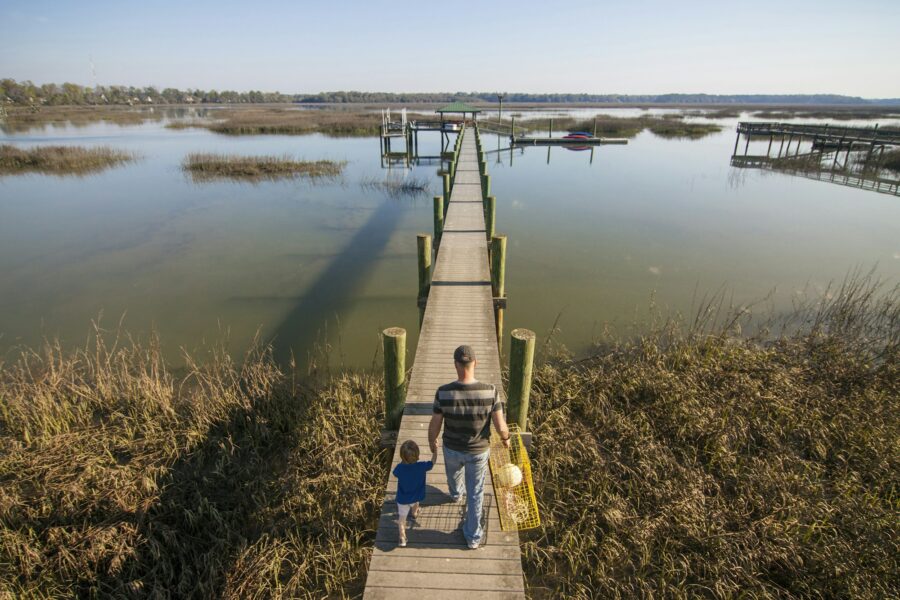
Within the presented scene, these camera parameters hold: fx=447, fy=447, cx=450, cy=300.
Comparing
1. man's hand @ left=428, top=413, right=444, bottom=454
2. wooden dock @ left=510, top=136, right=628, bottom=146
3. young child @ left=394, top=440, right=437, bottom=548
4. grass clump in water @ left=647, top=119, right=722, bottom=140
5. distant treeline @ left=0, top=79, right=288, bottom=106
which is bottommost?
young child @ left=394, top=440, right=437, bottom=548

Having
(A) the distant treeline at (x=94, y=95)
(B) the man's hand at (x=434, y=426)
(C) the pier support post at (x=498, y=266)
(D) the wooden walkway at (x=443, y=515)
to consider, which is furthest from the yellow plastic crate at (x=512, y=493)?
(A) the distant treeline at (x=94, y=95)

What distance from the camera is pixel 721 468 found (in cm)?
589

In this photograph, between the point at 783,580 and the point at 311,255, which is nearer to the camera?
the point at 783,580

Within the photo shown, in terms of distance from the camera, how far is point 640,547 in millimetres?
4891

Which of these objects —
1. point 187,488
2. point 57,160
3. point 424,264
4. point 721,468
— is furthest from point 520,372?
point 57,160

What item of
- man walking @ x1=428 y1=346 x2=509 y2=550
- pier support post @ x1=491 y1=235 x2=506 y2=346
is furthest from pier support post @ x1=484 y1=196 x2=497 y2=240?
man walking @ x1=428 y1=346 x2=509 y2=550

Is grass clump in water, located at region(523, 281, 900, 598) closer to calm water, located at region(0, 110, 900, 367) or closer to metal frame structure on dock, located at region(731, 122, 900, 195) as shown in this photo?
calm water, located at region(0, 110, 900, 367)

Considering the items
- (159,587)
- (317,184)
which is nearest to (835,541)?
(159,587)

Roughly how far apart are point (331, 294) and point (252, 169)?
1815 cm

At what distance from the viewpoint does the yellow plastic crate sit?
3.95 metres

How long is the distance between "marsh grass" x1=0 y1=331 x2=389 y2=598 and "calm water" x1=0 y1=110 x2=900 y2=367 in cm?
241

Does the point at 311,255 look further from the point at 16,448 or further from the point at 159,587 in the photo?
the point at 159,587

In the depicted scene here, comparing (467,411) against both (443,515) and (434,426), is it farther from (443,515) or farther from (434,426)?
(443,515)

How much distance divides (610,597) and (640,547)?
2.11ft
